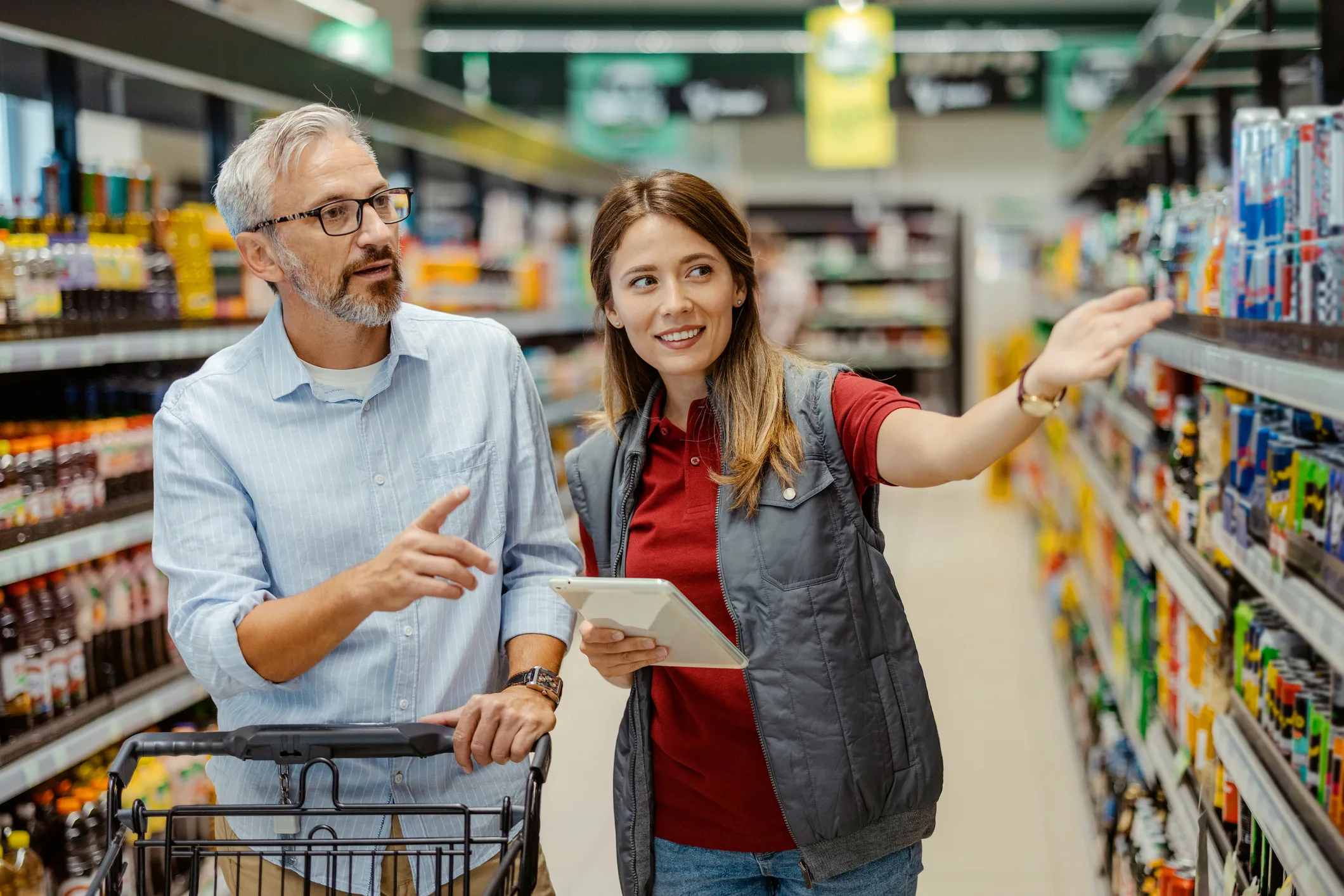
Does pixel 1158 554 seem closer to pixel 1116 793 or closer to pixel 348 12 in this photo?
pixel 1116 793

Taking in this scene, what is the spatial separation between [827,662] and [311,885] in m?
0.81

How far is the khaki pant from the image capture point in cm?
186

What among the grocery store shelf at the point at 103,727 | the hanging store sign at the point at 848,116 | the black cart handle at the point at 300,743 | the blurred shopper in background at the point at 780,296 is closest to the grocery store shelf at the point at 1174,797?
the black cart handle at the point at 300,743

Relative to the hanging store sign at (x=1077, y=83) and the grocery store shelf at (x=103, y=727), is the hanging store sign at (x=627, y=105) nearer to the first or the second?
the hanging store sign at (x=1077, y=83)

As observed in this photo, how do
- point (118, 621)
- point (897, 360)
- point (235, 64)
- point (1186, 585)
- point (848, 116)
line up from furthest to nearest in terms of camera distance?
point (897, 360)
point (848, 116)
point (235, 64)
point (118, 621)
point (1186, 585)

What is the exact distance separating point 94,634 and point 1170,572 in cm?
255

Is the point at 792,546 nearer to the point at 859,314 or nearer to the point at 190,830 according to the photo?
the point at 190,830

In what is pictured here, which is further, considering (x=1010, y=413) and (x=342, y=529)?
(x=342, y=529)

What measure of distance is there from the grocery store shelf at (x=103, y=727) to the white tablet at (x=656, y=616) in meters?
1.61

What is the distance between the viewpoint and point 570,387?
28.1 ft

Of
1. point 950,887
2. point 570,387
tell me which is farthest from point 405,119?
point 950,887

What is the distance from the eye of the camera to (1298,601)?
5.82ft

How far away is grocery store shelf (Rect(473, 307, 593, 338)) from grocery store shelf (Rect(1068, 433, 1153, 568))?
275cm

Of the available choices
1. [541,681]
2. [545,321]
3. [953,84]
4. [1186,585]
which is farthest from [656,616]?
[953,84]
